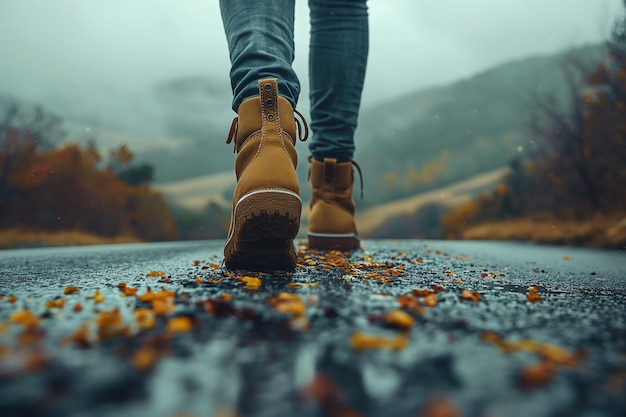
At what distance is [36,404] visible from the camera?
44 centimetres

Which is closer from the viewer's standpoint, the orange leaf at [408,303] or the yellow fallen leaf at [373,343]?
the yellow fallen leaf at [373,343]

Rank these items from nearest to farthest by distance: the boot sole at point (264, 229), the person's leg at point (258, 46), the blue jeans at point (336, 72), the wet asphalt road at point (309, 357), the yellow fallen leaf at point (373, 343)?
the wet asphalt road at point (309, 357) < the yellow fallen leaf at point (373, 343) < the boot sole at point (264, 229) < the person's leg at point (258, 46) < the blue jeans at point (336, 72)

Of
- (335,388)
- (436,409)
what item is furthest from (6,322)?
(436,409)

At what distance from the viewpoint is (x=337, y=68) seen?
225 cm

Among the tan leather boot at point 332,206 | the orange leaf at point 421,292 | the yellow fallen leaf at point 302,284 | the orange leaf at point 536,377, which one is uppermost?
the tan leather boot at point 332,206

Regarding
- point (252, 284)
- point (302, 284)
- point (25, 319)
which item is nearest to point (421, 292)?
point (302, 284)

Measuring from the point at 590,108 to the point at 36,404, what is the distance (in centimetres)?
907

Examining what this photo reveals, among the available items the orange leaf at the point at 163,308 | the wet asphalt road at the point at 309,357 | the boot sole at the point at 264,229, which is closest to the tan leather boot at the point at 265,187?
the boot sole at the point at 264,229

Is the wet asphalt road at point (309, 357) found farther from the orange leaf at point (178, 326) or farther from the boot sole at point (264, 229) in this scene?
the boot sole at point (264, 229)

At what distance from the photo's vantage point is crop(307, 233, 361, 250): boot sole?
7.97 feet

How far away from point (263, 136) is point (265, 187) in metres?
0.21

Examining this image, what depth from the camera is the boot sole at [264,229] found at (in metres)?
1.24

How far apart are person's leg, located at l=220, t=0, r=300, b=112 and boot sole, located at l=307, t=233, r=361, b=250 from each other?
1078mm

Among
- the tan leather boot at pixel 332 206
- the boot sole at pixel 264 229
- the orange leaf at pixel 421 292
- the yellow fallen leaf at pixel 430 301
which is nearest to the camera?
the yellow fallen leaf at pixel 430 301
